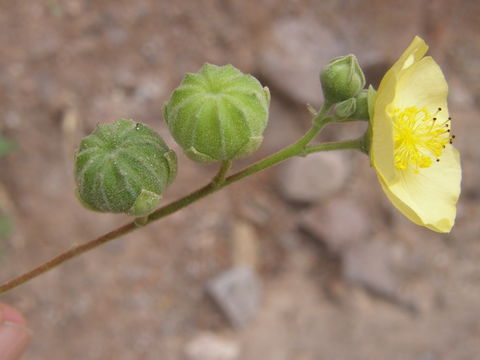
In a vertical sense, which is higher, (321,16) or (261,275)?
(321,16)

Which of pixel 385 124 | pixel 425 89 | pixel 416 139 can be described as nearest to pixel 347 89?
pixel 385 124

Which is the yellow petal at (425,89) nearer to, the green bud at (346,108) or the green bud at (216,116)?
the green bud at (346,108)

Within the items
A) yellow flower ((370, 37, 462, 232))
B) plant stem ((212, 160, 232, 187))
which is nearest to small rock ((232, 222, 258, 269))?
yellow flower ((370, 37, 462, 232))

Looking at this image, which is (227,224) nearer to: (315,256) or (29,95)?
(315,256)

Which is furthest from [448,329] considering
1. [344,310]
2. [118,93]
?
[118,93]

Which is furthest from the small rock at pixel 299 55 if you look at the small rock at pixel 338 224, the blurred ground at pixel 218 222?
the small rock at pixel 338 224
